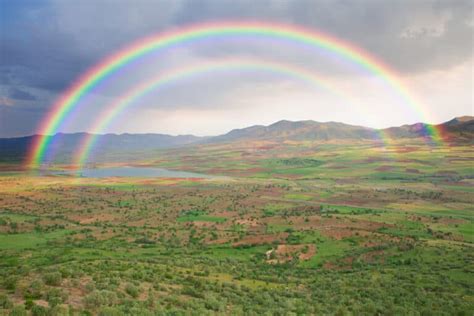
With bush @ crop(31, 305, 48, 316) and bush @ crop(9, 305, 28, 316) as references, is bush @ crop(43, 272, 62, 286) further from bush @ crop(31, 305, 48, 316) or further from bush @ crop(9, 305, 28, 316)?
bush @ crop(9, 305, 28, 316)

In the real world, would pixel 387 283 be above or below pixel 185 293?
below

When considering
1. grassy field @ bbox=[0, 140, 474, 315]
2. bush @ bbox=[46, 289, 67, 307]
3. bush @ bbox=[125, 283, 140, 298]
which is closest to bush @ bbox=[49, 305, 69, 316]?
grassy field @ bbox=[0, 140, 474, 315]

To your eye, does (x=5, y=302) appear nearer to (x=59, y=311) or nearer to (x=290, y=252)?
(x=59, y=311)

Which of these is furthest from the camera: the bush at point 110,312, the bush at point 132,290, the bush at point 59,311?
the bush at point 132,290

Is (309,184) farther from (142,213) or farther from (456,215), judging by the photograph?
(142,213)

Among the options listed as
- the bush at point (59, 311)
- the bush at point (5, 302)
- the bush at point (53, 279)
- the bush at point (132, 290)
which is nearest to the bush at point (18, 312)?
the bush at point (5, 302)

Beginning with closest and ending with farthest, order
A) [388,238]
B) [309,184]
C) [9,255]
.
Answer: [9,255] → [388,238] → [309,184]

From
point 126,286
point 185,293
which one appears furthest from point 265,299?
point 126,286

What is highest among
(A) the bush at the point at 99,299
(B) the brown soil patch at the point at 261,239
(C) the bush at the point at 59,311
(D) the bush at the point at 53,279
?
(C) the bush at the point at 59,311

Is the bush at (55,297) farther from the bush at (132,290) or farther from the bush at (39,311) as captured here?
the bush at (132,290)
